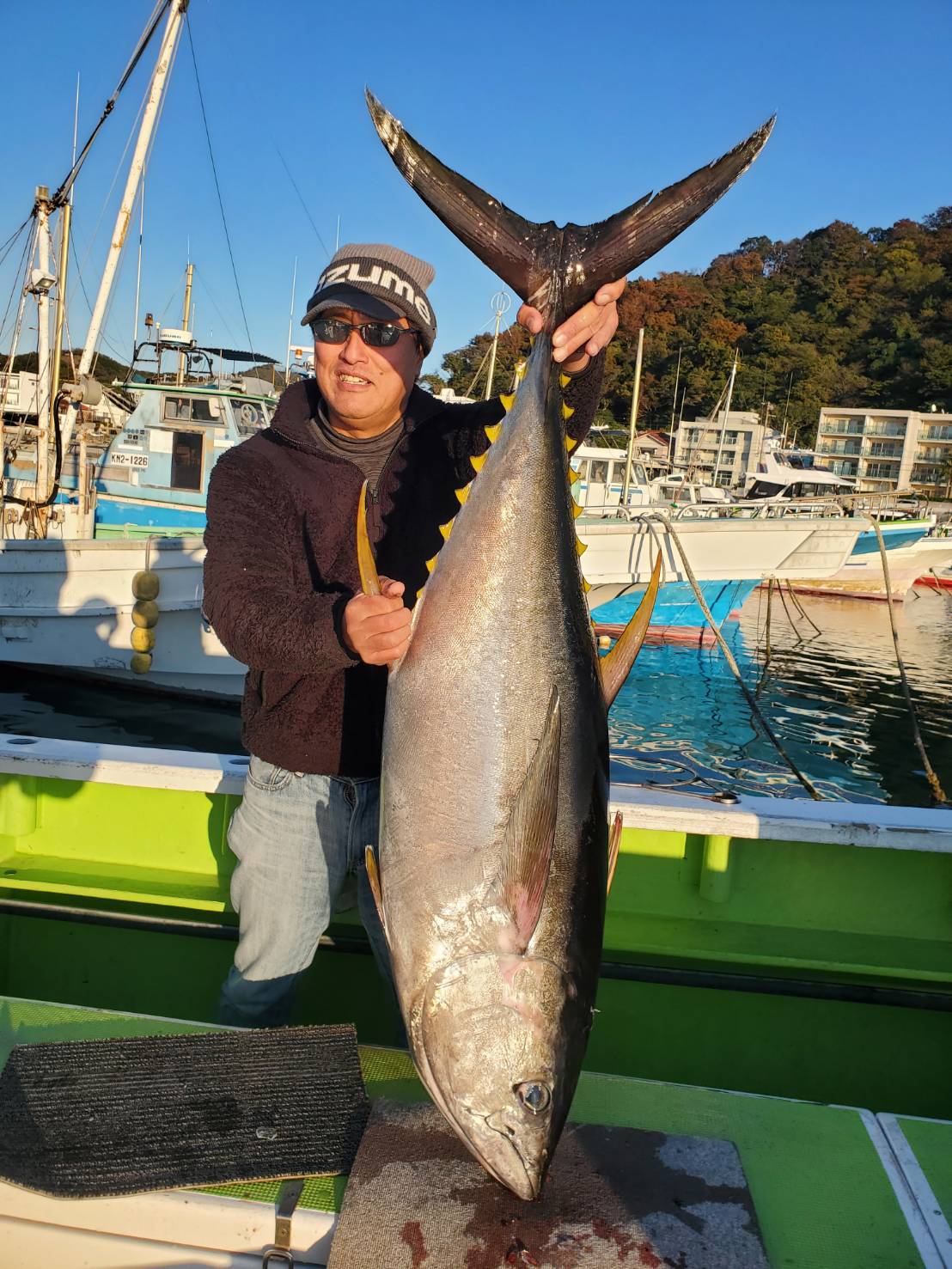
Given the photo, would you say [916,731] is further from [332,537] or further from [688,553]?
[688,553]

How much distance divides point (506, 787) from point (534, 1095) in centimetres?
47

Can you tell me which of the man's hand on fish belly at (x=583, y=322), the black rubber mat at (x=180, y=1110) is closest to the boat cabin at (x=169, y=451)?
the man's hand on fish belly at (x=583, y=322)

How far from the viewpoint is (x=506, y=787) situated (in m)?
1.47

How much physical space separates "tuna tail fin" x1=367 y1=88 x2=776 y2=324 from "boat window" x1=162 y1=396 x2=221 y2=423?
35.2ft

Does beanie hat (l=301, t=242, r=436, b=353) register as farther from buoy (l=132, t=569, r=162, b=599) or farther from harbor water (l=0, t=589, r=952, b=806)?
buoy (l=132, t=569, r=162, b=599)

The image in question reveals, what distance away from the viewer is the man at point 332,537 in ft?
6.58

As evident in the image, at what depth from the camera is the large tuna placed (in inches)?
53.8

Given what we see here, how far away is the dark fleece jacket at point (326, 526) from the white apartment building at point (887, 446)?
207 feet

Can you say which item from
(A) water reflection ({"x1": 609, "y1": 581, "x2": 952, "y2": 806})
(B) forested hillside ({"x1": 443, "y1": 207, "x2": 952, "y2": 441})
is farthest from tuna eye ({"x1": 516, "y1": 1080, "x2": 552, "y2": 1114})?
(B) forested hillside ({"x1": 443, "y1": 207, "x2": 952, "y2": 441})

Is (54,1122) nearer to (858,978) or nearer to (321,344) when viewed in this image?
(321,344)

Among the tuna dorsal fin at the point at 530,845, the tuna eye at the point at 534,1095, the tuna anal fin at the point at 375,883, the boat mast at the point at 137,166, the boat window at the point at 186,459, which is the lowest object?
the tuna eye at the point at 534,1095

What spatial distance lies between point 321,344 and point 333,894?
1301 mm

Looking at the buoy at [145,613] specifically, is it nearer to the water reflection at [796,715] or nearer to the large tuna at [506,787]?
the water reflection at [796,715]

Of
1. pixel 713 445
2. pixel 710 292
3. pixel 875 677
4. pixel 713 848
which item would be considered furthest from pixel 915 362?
pixel 713 848
